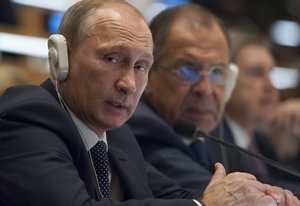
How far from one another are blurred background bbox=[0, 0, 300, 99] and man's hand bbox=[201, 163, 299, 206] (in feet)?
10.5

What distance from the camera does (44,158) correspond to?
3.55 ft

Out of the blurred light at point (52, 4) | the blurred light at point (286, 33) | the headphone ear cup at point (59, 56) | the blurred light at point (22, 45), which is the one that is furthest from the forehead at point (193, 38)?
the blurred light at point (286, 33)

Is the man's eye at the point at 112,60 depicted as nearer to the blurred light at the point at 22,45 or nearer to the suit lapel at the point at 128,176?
the suit lapel at the point at 128,176

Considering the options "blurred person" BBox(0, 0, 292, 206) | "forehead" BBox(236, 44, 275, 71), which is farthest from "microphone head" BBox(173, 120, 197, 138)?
"forehead" BBox(236, 44, 275, 71)

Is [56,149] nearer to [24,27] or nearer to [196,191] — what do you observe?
[196,191]

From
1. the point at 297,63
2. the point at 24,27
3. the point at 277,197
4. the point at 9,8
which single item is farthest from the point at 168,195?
the point at 297,63

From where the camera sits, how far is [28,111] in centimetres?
115

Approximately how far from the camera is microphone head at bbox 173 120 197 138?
1.68 meters

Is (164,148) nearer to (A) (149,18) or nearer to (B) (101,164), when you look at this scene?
(B) (101,164)

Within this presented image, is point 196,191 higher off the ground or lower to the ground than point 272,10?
higher

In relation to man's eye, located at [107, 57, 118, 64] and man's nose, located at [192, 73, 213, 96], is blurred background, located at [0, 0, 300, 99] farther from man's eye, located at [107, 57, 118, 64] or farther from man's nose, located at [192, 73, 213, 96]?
man's eye, located at [107, 57, 118, 64]

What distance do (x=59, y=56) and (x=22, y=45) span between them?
523 cm

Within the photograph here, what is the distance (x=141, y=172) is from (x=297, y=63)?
646 centimetres

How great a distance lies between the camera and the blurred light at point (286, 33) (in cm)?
791
